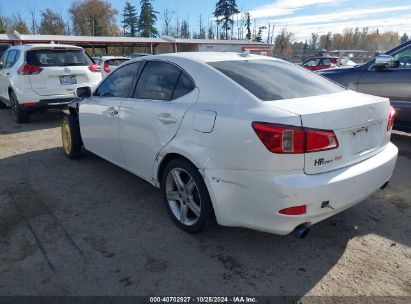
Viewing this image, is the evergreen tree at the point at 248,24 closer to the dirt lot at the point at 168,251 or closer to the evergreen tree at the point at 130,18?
the evergreen tree at the point at 130,18

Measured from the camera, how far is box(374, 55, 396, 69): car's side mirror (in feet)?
18.5

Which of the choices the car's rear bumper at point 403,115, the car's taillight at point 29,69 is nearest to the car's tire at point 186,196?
the car's rear bumper at point 403,115

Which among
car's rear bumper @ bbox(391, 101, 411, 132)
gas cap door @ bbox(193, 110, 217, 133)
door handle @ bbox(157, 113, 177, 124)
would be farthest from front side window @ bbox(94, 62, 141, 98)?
car's rear bumper @ bbox(391, 101, 411, 132)

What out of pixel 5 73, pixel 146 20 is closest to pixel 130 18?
pixel 146 20

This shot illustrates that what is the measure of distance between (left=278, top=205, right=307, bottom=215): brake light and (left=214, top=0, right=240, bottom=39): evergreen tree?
9373cm

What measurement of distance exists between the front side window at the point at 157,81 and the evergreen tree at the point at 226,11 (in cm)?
9218

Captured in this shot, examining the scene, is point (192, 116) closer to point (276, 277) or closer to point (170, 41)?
point (276, 277)

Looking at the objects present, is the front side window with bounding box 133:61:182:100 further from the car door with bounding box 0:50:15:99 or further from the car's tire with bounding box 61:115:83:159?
the car door with bounding box 0:50:15:99

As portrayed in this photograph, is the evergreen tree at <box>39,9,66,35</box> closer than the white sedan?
No

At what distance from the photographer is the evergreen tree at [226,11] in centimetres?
8969

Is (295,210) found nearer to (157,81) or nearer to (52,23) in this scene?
(157,81)

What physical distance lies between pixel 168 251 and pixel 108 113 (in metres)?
1.93

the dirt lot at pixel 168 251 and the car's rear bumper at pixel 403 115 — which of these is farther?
the car's rear bumper at pixel 403 115

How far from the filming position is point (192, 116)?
3.05 m
